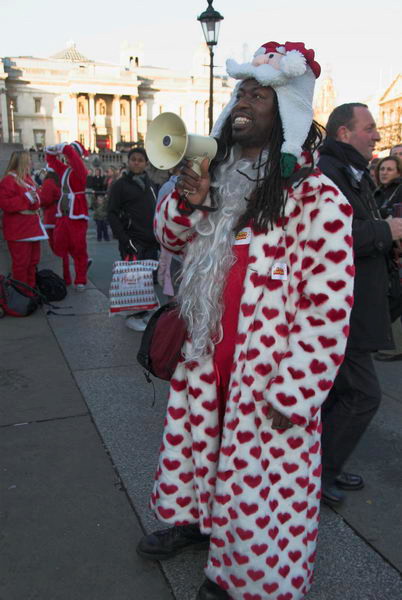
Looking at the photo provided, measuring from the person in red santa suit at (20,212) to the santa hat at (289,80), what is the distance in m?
5.55

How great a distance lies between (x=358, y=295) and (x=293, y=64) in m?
1.20

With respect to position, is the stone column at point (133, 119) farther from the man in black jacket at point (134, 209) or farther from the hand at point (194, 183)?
the hand at point (194, 183)

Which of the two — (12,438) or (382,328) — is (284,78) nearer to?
(382,328)

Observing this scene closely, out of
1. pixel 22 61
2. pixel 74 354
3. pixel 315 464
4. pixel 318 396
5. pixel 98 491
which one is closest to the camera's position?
pixel 318 396

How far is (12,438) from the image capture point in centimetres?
354

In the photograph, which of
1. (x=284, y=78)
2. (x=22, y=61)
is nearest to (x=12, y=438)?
(x=284, y=78)

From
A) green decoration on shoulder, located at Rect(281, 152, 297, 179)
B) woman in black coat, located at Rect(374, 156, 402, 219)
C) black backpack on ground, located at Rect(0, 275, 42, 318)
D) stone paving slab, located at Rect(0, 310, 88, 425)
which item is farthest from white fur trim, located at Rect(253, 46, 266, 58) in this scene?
black backpack on ground, located at Rect(0, 275, 42, 318)

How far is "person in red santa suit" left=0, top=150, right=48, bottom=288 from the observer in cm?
698

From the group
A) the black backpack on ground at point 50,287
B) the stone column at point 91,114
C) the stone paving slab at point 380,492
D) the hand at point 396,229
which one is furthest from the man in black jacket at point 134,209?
the stone column at point 91,114

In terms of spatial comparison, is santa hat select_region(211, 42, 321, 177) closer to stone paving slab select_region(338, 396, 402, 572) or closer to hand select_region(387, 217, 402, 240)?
hand select_region(387, 217, 402, 240)

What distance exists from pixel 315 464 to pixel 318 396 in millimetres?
336

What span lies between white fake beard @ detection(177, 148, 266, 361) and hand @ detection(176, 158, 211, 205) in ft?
0.25

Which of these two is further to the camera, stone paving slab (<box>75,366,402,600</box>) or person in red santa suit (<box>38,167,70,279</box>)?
person in red santa suit (<box>38,167,70,279</box>)

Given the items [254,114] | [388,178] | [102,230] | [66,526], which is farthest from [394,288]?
[102,230]
